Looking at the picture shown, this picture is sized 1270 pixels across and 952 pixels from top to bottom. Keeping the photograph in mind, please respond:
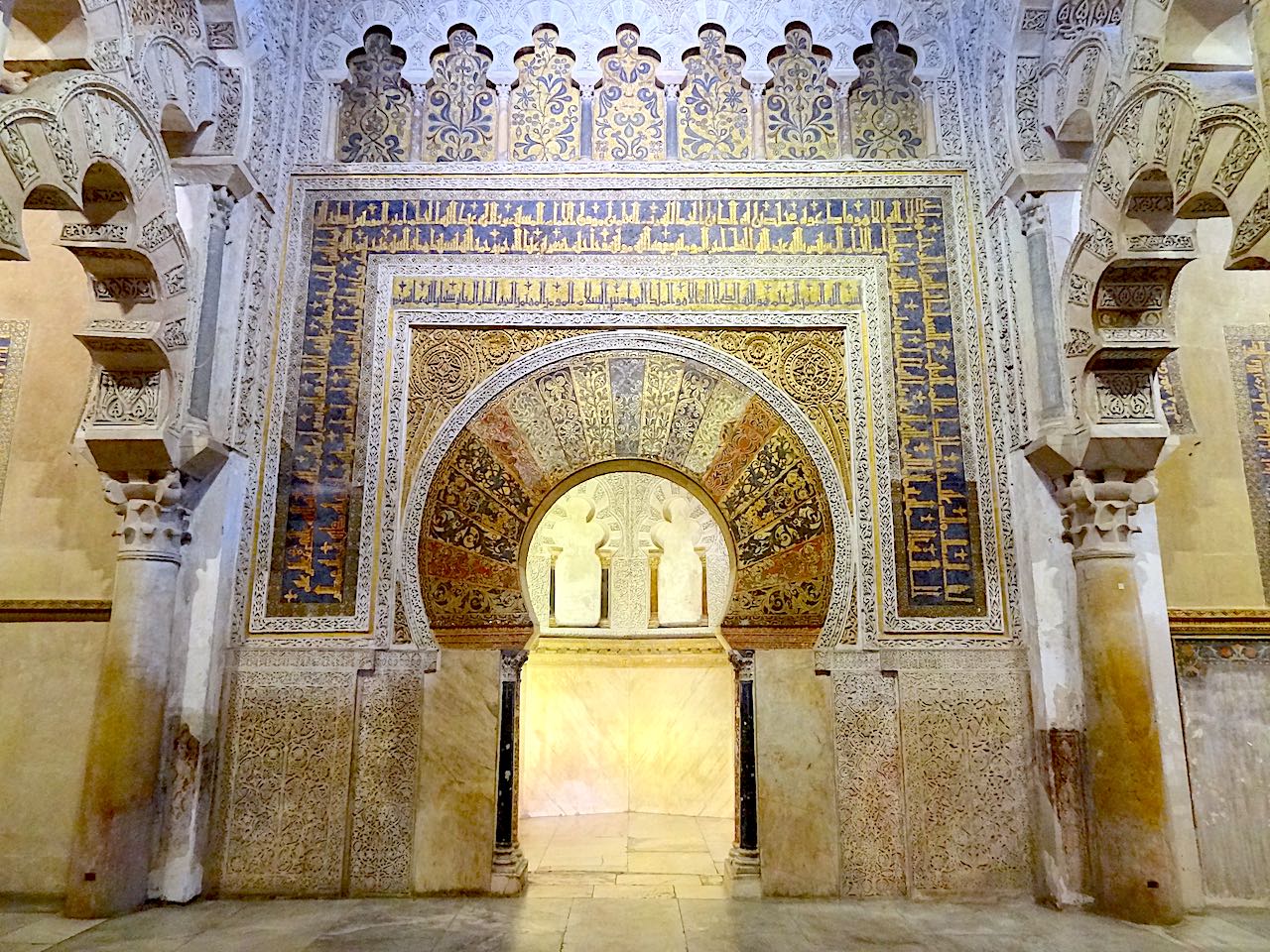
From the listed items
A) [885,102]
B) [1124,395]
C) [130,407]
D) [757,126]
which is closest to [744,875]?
[1124,395]

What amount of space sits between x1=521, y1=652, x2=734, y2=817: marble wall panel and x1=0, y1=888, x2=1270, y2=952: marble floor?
9.63ft

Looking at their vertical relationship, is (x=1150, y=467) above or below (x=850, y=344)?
below

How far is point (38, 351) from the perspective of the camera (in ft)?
16.8

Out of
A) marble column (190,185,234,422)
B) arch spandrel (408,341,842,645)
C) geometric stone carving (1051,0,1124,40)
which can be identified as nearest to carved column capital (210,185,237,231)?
marble column (190,185,234,422)

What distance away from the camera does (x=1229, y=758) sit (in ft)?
14.9

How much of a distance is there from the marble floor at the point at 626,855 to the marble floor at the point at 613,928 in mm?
230

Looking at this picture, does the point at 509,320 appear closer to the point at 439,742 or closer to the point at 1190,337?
the point at 439,742

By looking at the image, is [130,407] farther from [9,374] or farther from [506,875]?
[506,875]

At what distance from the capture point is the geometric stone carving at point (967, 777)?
176 inches

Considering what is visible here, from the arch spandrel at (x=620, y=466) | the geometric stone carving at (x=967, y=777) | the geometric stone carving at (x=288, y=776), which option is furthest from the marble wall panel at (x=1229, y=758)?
the geometric stone carving at (x=288, y=776)

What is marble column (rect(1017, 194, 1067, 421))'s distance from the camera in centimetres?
469

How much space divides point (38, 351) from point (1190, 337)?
6.51 meters

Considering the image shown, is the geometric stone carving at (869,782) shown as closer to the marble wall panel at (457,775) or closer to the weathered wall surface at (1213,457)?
the weathered wall surface at (1213,457)

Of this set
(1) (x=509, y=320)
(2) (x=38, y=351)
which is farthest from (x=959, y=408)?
(2) (x=38, y=351)
